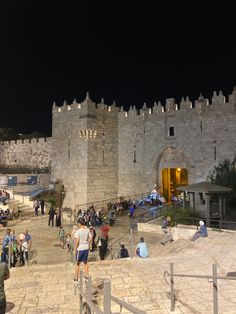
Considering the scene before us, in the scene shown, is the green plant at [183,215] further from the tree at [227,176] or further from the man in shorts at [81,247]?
the man in shorts at [81,247]

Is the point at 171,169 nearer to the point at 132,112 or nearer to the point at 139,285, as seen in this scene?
the point at 132,112

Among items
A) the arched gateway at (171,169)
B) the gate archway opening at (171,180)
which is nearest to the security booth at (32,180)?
the arched gateway at (171,169)

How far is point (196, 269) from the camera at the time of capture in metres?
7.25

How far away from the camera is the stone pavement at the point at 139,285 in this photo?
5.05 meters

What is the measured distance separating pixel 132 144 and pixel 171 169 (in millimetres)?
3714

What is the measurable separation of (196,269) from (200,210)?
677 centimetres

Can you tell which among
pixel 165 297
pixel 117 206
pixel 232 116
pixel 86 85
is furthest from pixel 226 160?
pixel 86 85

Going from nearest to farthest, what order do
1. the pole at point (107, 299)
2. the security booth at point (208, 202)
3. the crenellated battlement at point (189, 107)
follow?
the pole at point (107, 299) → the security booth at point (208, 202) → the crenellated battlement at point (189, 107)

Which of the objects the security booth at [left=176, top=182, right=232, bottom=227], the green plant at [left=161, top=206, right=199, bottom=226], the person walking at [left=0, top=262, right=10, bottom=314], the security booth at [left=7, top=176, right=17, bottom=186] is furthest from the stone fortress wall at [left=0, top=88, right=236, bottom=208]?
the person walking at [left=0, top=262, right=10, bottom=314]

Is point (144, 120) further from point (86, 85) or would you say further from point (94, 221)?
point (86, 85)

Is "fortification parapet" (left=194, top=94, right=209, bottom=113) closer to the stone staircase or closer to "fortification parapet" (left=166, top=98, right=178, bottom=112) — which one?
"fortification parapet" (left=166, top=98, right=178, bottom=112)

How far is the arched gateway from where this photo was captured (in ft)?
68.9

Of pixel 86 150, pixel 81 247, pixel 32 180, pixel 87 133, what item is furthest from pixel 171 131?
pixel 81 247

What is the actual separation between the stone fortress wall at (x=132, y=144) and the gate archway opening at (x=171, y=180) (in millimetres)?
543
